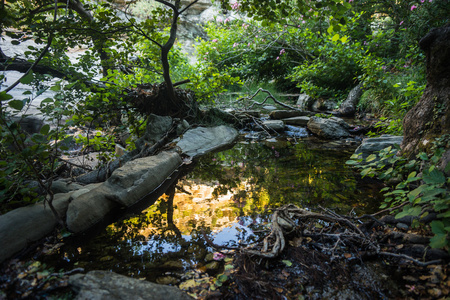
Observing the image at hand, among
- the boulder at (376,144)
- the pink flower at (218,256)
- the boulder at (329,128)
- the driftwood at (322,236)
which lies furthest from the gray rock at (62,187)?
the boulder at (329,128)

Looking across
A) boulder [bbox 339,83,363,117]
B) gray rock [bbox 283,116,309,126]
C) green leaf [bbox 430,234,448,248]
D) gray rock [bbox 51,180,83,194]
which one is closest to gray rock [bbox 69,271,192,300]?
green leaf [bbox 430,234,448,248]

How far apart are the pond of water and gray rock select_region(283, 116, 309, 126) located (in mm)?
2291

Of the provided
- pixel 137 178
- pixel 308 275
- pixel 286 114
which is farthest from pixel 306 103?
pixel 308 275

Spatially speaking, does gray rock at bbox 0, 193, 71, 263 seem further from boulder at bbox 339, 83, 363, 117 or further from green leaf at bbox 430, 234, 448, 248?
boulder at bbox 339, 83, 363, 117

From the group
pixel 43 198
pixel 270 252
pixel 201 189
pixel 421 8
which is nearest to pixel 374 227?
pixel 270 252

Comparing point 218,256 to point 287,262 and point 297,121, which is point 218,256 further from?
point 297,121

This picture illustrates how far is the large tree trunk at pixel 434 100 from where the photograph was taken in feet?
7.63

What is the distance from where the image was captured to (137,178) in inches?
107

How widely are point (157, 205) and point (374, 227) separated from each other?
2.09 meters

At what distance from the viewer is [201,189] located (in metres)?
3.01

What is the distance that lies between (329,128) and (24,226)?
5.54 m

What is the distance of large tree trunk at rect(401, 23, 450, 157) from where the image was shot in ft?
7.63

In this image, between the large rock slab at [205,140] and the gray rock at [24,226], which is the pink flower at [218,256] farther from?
the large rock slab at [205,140]

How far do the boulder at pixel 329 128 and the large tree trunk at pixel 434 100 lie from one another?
270 cm
